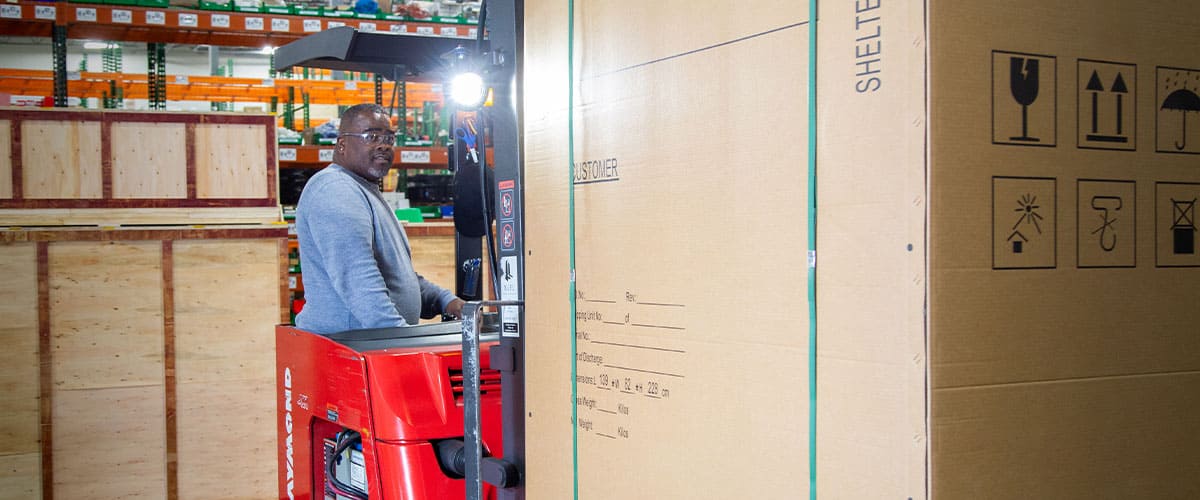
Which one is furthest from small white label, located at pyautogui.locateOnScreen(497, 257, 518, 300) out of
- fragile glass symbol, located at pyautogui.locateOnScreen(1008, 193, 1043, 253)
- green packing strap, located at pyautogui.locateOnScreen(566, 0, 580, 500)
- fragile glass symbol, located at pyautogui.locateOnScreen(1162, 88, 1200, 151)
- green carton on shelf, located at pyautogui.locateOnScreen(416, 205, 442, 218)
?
green carton on shelf, located at pyautogui.locateOnScreen(416, 205, 442, 218)

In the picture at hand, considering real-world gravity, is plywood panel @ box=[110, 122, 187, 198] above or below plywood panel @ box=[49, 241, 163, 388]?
above

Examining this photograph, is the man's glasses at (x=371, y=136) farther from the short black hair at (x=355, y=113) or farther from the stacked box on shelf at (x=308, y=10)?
the stacked box on shelf at (x=308, y=10)

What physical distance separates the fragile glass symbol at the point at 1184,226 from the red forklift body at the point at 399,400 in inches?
86.1

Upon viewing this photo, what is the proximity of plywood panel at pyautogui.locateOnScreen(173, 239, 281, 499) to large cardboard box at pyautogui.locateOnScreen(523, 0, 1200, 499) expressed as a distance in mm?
4818

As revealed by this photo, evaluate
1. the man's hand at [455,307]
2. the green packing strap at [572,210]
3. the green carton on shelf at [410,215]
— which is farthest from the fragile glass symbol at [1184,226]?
the green carton on shelf at [410,215]

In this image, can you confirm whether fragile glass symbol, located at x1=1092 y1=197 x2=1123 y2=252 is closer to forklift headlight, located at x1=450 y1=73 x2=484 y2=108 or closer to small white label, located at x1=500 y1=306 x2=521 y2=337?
small white label, located at x1=500 y1=306 x2=521 y2=337

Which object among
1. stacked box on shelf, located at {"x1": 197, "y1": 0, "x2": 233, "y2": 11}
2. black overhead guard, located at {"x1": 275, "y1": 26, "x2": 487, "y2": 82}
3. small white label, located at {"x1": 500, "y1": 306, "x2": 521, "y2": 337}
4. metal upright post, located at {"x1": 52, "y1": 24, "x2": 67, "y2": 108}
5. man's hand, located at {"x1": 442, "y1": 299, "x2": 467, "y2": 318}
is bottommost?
man's hand, located at {"x1": 442, "y1": 299, "x2": 467, "y2": 318}

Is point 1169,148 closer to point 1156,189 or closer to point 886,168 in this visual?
point 1156,189

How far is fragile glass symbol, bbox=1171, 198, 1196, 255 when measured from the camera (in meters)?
1.71

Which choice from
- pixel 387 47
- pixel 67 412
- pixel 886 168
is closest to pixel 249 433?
pixel 67 412

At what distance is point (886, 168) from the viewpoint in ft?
5.03

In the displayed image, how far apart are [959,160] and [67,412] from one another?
5.96m

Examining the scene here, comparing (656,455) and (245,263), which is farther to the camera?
(245,263)

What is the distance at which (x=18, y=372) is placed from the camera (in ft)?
19.5
